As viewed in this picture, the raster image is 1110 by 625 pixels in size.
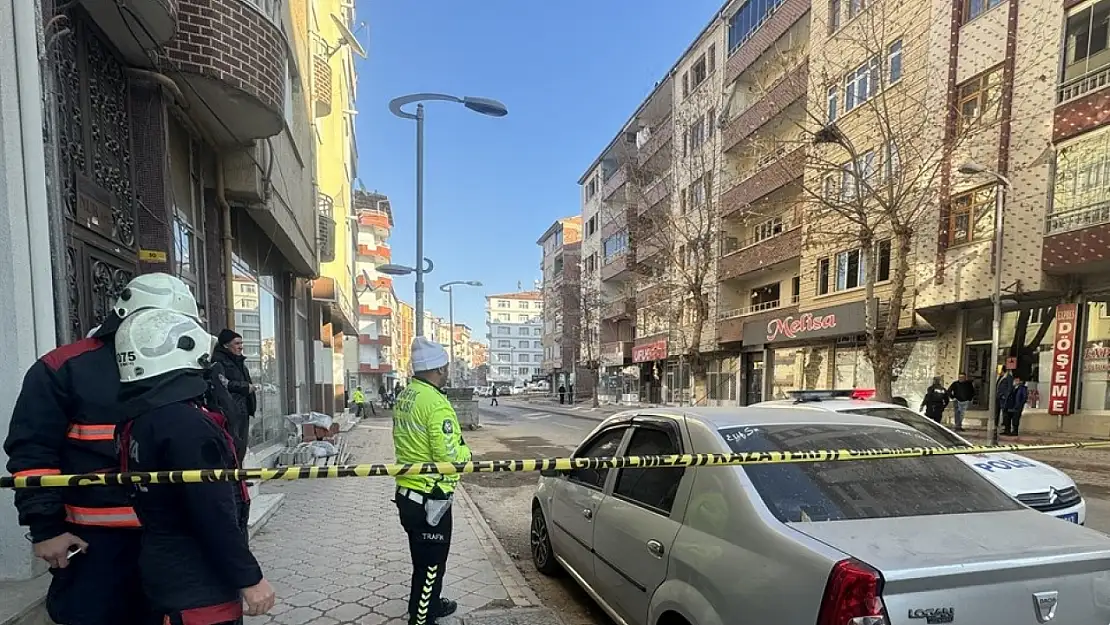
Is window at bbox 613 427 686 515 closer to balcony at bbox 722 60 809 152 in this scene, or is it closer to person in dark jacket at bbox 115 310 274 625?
person in dark jacket at bbox 115 310 274 625

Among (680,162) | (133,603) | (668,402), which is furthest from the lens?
(668,402)

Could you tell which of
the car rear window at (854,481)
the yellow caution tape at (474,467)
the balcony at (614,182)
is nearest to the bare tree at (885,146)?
the car rear window at (854,481)

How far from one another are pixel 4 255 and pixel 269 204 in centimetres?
471

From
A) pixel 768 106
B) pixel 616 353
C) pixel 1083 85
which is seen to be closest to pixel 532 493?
pixel 1083 85

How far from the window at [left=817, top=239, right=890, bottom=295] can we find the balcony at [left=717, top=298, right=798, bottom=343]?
2.15 m

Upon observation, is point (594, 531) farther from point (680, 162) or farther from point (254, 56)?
point (680, 162)

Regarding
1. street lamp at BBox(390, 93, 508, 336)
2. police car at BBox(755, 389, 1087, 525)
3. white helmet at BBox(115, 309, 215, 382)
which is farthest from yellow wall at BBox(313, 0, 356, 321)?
police car at BBox(755, 389, 1087, 525)

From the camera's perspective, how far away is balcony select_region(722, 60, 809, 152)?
66.7 feet

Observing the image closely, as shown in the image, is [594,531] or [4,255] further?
[594,531]

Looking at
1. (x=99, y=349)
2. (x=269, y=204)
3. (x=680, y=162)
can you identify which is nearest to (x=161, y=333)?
(x=99, y=349)

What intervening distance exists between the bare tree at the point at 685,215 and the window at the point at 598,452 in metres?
20.7

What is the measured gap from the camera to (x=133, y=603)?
6.67ft

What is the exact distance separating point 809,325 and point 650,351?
14.2 metres

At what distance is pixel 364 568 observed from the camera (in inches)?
175
